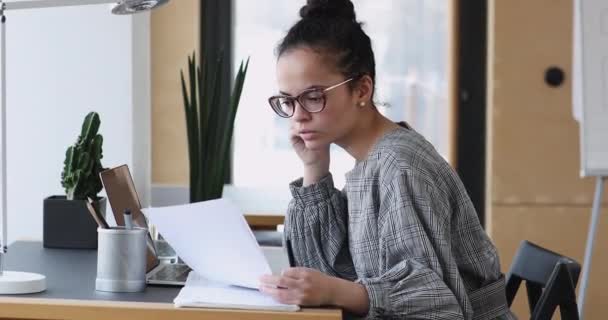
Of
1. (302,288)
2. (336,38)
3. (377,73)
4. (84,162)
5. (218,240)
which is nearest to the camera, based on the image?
(302,288)

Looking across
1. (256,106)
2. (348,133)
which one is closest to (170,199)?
(256,106)

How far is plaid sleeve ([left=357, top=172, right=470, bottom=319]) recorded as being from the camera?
4.91ft

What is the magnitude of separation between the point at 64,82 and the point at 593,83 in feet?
5.76

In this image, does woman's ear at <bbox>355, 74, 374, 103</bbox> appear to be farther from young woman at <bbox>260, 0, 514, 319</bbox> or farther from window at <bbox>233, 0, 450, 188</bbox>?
window at <bbox>233, 0, 450, 188</bbox>

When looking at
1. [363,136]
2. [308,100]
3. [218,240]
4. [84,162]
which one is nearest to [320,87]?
[308,100]

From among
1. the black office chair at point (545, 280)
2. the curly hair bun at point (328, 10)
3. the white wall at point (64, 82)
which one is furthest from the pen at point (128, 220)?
the white wall at point (64, 82)

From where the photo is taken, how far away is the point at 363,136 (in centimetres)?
175

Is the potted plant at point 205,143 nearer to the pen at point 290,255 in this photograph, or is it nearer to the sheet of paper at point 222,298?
the pen at point 290,255

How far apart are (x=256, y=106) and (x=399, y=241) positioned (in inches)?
118

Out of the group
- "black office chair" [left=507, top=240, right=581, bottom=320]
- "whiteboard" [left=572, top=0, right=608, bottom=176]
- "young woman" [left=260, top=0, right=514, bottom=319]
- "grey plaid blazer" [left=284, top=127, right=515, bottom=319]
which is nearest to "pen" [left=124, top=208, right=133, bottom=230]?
"young woman" [left=260, top=0, right=514, bottom=319]

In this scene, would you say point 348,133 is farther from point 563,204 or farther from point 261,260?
point 563,204

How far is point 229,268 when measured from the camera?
63.6 inches

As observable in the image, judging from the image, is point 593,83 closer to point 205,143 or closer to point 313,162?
point 205,143

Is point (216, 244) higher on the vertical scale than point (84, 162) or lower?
lower
